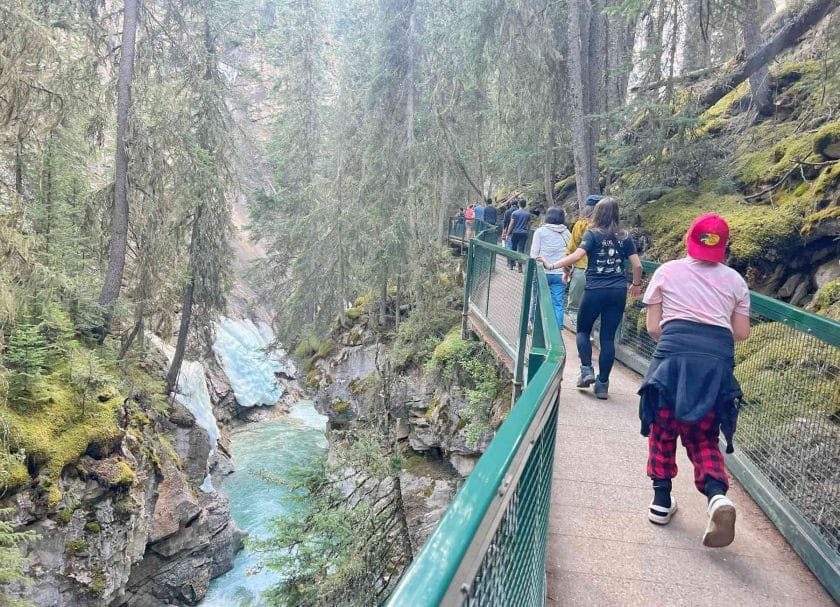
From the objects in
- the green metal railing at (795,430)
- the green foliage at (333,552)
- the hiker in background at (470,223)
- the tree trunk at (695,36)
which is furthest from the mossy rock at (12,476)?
the hiker in background at (470,223)

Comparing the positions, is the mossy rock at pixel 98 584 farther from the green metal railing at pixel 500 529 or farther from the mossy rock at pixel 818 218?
the mossy rock at pixel 818 218

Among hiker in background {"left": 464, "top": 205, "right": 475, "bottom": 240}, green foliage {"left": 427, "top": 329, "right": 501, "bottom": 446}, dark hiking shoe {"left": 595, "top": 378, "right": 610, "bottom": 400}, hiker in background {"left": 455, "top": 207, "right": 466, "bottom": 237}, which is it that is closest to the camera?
dark hiking shoe {"left": 595, "top": 378, "right": 610, "bottom": 400}

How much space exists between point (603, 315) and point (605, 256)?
61cm

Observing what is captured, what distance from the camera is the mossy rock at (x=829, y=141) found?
25.5 ft

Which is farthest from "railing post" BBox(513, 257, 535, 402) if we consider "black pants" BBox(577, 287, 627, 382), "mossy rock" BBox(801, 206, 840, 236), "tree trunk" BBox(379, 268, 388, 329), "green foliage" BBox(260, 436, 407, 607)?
"tree trunk" BBox(379, 268, 388, 329)

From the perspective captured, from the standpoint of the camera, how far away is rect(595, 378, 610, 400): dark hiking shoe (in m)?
5.78

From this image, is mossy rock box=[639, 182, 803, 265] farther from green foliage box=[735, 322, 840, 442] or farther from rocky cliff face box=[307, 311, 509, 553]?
rocky cliff face box=[307, 311, 509, 553]

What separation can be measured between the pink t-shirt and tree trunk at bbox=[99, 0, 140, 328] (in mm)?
12814

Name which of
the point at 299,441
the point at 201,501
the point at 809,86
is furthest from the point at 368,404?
the point at 809,86

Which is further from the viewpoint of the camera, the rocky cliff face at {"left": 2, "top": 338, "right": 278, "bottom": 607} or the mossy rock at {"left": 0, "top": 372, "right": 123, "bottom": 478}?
the mossy rock at {"left": 0, "top": 372, "right": 123, "bottom": 478}

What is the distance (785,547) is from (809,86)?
764 cm

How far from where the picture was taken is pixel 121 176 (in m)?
12.6

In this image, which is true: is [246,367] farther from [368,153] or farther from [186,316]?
[368,153]

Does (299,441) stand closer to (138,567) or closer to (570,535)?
(138,567)
